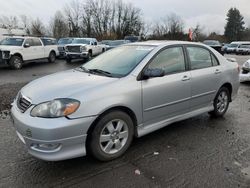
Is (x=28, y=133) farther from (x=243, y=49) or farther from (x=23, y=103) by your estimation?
(x=243, y=49)

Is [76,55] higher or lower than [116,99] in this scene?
lower

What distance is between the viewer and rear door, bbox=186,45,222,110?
16.0 ft

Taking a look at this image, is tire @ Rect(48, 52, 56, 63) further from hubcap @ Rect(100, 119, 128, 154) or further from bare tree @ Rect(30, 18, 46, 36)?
bare tree @ Rect(30, 18, 46, 36)

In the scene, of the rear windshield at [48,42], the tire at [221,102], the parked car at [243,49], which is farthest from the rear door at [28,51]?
the parked car at [243,49]

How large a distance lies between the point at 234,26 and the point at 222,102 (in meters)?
86.6

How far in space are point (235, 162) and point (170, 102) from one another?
1.31m

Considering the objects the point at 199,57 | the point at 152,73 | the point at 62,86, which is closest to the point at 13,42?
the point at 199,57

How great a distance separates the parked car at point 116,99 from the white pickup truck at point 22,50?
450 inches

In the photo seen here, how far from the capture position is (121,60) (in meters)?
4.50

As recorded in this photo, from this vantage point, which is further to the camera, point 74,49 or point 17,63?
point 74,49

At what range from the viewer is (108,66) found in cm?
448

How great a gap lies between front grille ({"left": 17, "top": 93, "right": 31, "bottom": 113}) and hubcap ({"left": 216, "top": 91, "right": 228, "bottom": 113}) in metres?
3.75

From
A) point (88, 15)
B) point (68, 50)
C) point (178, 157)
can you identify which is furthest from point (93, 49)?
point (88, 15)

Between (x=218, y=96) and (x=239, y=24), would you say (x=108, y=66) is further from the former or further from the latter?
(x=239, y=24)
